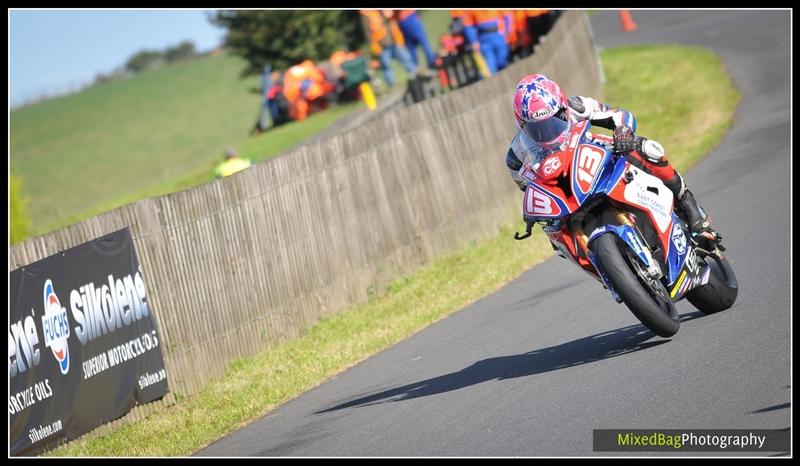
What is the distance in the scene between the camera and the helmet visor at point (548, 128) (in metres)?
7.86

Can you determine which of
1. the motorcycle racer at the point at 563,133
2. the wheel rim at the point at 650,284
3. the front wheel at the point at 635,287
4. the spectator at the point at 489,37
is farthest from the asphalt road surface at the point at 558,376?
the spectator at the point at 489,37

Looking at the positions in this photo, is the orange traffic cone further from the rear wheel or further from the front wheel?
the front wheel

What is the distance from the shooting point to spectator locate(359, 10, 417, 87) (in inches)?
1107

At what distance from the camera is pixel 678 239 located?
8125 mm

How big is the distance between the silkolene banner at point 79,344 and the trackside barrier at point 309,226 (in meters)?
0.17

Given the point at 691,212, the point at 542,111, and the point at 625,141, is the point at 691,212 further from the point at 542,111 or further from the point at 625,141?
the point at 542,111

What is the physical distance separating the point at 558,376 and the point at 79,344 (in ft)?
14.2

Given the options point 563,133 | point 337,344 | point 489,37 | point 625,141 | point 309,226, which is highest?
point 489,37

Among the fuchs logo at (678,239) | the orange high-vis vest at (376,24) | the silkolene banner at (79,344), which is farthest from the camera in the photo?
the orange high-vis vest at (376,24)

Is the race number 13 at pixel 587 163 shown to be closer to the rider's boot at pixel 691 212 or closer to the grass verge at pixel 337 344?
the rider's boot at pixel 691 212

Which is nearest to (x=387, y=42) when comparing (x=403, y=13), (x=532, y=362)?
(x=403, y=13)

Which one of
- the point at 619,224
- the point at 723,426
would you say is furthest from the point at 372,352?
the point at 723,426
